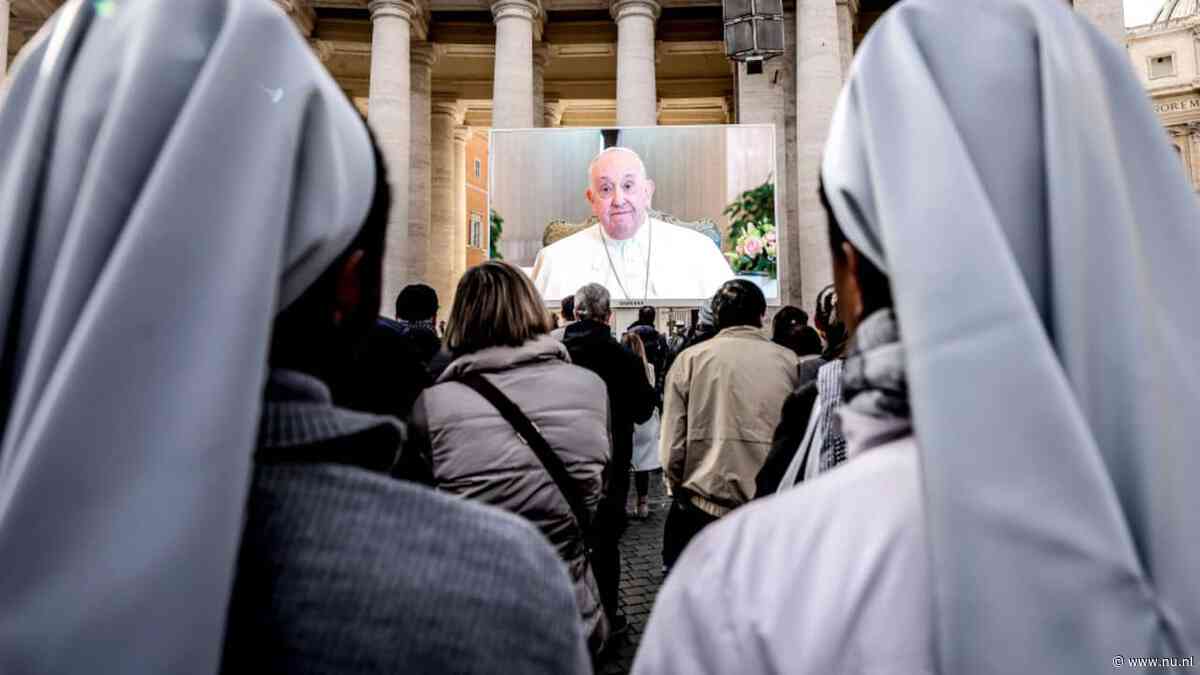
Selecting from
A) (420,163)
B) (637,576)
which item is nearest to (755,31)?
(637,576)

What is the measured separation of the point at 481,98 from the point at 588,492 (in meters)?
22.7

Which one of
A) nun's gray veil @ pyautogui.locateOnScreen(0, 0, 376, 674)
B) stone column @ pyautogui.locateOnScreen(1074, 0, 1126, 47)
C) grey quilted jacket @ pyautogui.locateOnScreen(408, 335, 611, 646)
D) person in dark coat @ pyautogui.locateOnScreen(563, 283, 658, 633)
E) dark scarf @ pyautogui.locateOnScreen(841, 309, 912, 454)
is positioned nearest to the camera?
nun's gray veil @ pyautogui.locateOnScreen(0, 0, 376, 674)

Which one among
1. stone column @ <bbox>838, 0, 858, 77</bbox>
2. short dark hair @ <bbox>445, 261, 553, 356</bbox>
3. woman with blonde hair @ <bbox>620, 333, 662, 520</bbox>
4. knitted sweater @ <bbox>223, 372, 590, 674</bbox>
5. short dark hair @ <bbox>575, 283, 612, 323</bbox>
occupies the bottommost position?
woman with blonde hair @ <bbox>620, 333, 662, 520</bbox>

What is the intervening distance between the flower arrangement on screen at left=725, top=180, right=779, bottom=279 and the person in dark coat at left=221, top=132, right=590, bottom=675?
13.4 m

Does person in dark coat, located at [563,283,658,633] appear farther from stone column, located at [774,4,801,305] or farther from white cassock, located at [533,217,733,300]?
stone column, located at [774,4,801,305]

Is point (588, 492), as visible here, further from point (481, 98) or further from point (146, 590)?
point (481, 98)

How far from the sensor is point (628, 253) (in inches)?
520

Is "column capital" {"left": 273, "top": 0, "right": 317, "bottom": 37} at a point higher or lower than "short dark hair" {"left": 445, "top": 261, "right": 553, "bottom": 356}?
higher

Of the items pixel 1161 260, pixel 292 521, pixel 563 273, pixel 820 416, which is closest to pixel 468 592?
pixel 292 521

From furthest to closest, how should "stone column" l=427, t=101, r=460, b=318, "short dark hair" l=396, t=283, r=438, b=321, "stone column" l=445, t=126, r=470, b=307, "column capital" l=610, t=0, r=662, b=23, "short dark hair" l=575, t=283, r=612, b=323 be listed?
"stone column" l=445, t=126, r=470, b=307, "stone column" l=427, t=101, r=460, b=318, "column capital" l=610, t=0, r=662, b=23, "short dark hair" l=396, t=283, r=438, b=321, "short dark hair" l=575, t=283, r=612, b=323

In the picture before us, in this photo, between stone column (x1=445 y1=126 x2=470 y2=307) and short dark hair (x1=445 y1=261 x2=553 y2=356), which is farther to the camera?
stone column (x1=445 y1=126 x2=470 y2=307)

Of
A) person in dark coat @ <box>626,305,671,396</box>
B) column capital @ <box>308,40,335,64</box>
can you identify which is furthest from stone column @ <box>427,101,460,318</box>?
person in dark coat @ <box>626,305,671,396</box>

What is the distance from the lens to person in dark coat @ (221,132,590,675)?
2.50 feet

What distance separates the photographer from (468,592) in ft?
2.64
